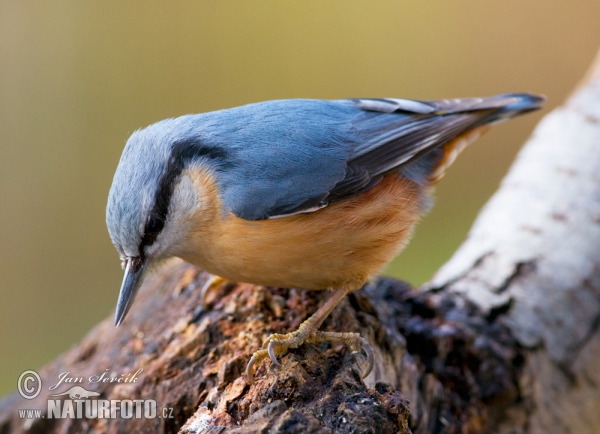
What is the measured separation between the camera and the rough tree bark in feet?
7.40

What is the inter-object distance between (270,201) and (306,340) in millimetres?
509

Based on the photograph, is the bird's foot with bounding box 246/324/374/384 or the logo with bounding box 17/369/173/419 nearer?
the bird's foot with bounding box 246/324/374/384

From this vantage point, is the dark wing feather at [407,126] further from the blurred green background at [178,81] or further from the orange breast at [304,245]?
the blurred green background at [178,81]

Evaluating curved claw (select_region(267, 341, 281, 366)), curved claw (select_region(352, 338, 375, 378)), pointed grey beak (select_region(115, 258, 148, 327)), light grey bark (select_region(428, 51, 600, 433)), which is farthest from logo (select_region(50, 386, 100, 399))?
light grey bark (select_region(428, 51, 600, 433))

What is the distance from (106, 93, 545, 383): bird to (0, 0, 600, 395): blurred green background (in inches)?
94.8

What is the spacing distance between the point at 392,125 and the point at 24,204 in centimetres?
360

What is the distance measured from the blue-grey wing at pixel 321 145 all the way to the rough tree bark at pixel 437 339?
43 cm

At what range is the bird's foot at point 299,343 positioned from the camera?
7.06 ft

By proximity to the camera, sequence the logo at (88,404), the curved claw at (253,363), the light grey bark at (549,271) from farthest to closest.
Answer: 1. the light grey bark at (549,271)
2. the logo at (88,404)
3. the curved claw at (253,363)

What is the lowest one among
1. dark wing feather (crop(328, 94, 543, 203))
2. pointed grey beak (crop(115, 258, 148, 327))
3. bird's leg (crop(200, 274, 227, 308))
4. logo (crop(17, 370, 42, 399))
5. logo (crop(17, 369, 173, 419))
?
logo (crop(17, 370, 42, 399))

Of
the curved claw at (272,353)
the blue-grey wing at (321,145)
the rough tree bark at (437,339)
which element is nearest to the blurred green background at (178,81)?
the rough tree bark at (437,339)

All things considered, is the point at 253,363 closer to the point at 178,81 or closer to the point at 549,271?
the point at 549,271

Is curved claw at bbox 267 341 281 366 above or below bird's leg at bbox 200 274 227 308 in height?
above

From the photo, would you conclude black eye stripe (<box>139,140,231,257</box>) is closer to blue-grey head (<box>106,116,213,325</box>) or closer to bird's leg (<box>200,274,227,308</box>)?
A: blue-grey head (<box>106,116,213,325</box>)
